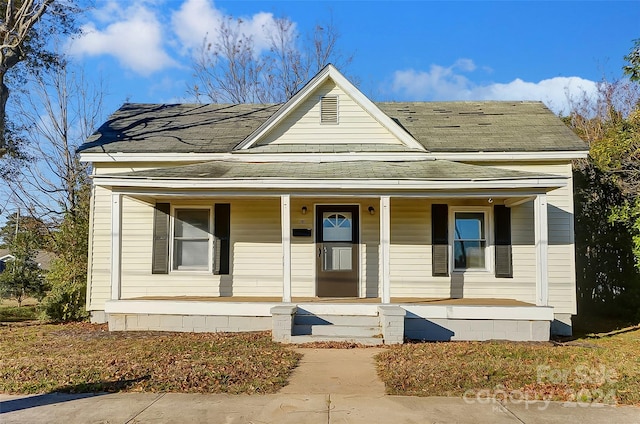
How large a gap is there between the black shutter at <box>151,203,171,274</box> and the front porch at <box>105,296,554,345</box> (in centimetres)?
121

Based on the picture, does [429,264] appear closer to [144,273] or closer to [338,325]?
[338,325]

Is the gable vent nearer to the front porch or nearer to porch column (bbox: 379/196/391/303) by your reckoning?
porch column (bbox: 379/196/391/303)

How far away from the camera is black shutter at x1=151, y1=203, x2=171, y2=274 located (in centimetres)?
1019

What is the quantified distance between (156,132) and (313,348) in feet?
21.8

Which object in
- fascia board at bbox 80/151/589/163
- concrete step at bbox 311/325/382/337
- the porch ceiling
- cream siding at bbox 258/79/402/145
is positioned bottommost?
concrete step at bbox 311/325/382/337

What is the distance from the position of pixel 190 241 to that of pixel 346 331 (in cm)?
418

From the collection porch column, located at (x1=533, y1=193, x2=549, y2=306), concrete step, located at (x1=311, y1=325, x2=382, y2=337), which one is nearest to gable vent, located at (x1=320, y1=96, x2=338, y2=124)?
porch column, located at (x1=533, y1=193, x2=549, y2=306)

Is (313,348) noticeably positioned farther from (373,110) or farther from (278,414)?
(373,110)

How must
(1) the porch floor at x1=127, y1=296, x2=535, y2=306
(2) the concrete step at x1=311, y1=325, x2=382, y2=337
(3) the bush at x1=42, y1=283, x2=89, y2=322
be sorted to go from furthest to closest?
(3) the bush at x1=42, y1=283, x2=89, y2=322
(1) the porch floor at x1=127, y1=296, x2=535, y2=306
(2) the concrete step at x1=311, y1=325, x2=382, y2=337

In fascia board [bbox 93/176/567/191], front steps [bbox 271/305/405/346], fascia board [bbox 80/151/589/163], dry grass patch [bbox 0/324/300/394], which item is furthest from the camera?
fascia board [bbox 80/151/589/163]

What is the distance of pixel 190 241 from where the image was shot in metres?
10.4

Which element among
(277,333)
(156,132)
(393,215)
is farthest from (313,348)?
(156,132)

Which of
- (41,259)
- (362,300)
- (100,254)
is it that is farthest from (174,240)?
(41,259)

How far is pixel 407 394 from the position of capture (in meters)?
5.30
